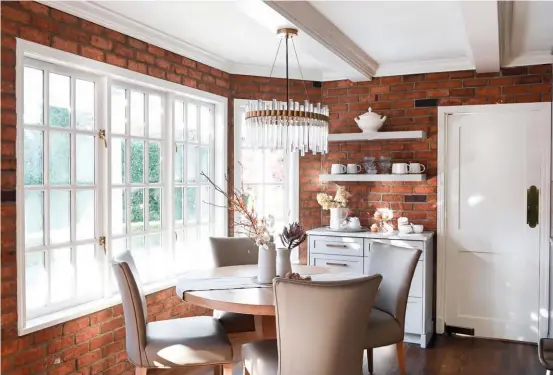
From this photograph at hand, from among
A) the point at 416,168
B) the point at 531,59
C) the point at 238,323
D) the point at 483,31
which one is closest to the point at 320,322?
the point at 238,323

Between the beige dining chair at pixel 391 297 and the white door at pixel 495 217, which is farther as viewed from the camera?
the white door at pixel 495 217

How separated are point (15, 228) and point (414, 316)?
10.1 feet

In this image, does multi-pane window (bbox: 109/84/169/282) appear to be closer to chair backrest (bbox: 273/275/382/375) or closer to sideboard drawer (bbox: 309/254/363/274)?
sideboard drawer (bbox: 309/254/363/274)

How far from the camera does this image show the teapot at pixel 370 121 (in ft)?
15.1

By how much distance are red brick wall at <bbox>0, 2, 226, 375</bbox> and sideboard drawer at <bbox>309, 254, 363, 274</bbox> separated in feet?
4.40

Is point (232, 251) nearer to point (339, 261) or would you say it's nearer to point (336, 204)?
point (339, 261)

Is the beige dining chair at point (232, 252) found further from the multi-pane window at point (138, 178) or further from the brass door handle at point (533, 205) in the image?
the brass door handle at point (533, 205)

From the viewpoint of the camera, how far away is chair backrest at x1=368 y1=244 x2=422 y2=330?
3.31 m

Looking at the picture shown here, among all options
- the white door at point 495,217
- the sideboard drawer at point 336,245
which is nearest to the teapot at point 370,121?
the white door at point 495,217

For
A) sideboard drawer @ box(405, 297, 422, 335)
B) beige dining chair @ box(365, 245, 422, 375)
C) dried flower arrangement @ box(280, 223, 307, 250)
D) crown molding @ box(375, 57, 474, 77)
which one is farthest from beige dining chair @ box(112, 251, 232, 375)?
crown molding @ box(375, 57, 474, 77)

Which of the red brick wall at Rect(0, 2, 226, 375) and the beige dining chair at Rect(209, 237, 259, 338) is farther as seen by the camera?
the beige dining chair at Rect(209, 237, 259, 338)

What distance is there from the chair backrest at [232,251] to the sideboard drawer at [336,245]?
2.60 feet

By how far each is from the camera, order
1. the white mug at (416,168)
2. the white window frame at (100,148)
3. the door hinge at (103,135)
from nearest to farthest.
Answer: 1. the white window frame at (100,148)
2. the door hinge at (103,135)
3. the white mug at (416,168)

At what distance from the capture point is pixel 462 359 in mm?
3941
